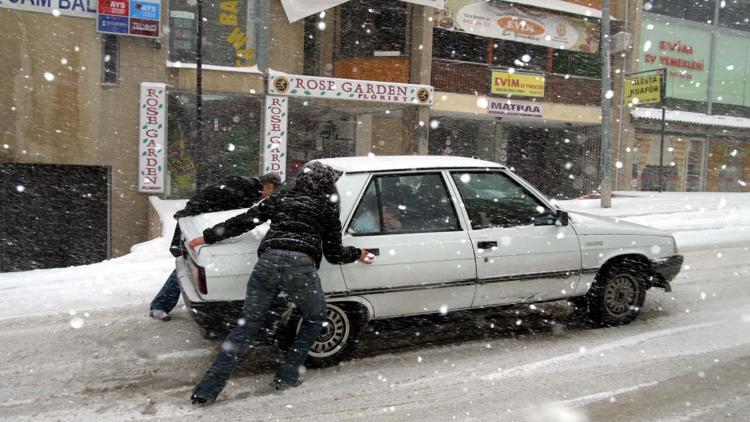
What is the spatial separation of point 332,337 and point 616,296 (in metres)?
2.73

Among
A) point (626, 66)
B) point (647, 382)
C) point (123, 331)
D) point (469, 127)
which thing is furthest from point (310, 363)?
point (626, 66)

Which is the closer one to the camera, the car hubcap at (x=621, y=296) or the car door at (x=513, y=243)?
the car door at (x=513, y=243)

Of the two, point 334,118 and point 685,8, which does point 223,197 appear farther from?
point 685,8

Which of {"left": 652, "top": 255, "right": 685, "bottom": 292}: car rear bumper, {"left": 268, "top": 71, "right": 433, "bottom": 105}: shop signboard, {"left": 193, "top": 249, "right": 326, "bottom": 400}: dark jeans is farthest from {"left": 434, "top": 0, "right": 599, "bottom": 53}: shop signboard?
{"left": 193, "top": 249, "right": 326, "bottom": 400}: dark jeans

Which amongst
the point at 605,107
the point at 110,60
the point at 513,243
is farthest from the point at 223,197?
the point at 605,107

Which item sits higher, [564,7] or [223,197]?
[564,7]

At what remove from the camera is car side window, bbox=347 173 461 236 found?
4621mm

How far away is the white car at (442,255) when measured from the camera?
4434mm

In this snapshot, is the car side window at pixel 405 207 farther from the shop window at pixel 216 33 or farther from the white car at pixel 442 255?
the shop window at pixel 216 33

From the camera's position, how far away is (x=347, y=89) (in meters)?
16.5

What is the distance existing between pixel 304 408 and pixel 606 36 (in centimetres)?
1439

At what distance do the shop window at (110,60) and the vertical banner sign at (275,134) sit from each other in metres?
3.69

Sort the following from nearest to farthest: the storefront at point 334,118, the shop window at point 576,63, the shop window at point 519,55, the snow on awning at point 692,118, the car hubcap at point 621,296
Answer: the car hubcap at point 621,296 → the storefront at point 334,118 → the shop window at point 519,55 → the shop window at point 576,63 → the snow on awning at point 692,118

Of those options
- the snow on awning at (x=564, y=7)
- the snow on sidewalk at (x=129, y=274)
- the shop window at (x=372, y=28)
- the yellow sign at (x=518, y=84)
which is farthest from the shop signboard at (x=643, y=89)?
the shop window at (x=372, y=28)
